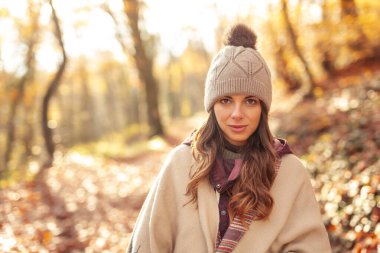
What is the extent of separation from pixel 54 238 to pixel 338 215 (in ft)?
13.9

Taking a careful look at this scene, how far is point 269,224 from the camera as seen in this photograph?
261 cm

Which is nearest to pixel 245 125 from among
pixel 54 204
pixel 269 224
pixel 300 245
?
pixel 269 224

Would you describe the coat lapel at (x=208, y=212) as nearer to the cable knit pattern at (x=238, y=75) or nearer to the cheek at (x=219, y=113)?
the cheek at (x=219, y=113)

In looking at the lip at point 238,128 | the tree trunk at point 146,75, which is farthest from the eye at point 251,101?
the tree trunk at point 146,75

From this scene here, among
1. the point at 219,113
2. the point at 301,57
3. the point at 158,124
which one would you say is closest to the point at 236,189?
the point at 219,113

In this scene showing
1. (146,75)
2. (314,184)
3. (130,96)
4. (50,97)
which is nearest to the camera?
(314,184)

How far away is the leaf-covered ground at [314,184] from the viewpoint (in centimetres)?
525

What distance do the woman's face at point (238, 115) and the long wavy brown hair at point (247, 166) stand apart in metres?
0.11

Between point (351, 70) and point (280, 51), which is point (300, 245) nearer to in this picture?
point (351, 70)

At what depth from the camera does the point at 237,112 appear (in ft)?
8.64

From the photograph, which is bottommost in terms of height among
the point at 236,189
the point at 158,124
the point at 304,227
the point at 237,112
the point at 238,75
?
the point at 158,124

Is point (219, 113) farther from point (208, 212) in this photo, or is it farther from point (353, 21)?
point (353, 21)

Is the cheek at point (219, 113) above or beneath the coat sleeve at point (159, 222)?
above

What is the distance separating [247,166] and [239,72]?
60 cm
